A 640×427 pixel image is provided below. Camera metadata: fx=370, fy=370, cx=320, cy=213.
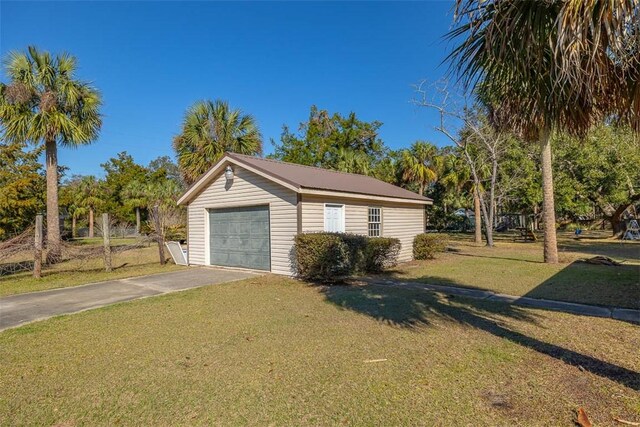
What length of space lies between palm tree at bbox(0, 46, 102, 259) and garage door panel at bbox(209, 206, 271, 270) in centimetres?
595

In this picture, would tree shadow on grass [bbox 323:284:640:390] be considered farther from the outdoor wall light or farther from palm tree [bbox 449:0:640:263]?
the outdoor wall light

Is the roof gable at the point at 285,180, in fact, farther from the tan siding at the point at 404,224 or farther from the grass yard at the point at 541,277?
the grass yard at the point at 541,277

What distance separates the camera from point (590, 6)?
2.98 metres

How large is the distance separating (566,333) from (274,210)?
8.14 metres

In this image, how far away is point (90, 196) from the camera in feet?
136

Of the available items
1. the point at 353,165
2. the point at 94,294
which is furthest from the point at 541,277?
the point at 353,165

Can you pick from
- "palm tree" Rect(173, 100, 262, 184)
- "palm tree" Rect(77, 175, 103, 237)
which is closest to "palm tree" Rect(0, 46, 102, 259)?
"palm tree" Rect(173, 100, 262, 184)

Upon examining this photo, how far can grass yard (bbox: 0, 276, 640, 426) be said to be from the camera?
3281mm

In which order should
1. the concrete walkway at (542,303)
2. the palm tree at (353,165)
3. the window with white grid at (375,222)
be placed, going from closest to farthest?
the concrete walkway at (542,303), the window with white grid at (375,222), the palm tree at (353,165)

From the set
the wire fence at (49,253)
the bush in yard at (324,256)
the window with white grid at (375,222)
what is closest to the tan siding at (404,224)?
the window with white grid at (375,222)

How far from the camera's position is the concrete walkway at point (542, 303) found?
20.2 feet

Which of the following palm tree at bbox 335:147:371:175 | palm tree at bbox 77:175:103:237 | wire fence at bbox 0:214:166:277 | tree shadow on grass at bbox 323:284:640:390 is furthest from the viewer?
palm tree at bbox 77:175:103:237

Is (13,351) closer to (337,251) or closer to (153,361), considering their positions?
(153,361)

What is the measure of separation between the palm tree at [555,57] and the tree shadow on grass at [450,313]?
8.89 ft
